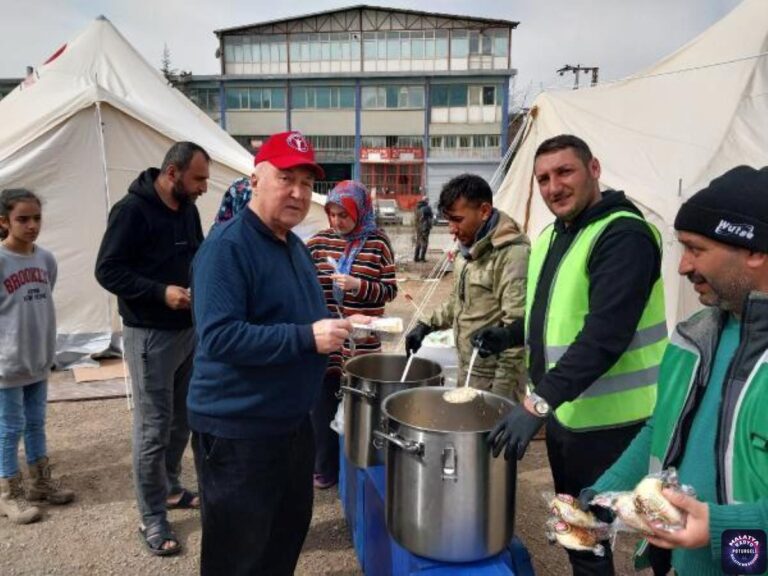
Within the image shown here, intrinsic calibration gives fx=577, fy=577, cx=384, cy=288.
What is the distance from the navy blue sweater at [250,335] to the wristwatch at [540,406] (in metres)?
0.66

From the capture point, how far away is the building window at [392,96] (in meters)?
36.8

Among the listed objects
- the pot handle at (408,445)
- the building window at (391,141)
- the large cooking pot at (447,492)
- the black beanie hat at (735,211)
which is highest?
the building window at (391,141)

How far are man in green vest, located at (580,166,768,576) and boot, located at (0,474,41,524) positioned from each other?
3188 mm

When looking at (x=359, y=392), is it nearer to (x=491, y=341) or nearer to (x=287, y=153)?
(x=491, y=341)

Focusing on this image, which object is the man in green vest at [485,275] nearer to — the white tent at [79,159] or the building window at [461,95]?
the white tent at [79,159]

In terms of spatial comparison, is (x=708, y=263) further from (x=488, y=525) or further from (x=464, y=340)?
(x=464, y=340)

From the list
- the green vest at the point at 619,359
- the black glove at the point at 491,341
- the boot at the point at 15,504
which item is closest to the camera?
the green vest at the point at 619,359

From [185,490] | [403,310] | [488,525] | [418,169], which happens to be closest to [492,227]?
[488,525]

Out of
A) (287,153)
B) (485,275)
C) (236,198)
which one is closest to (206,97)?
(236,198)

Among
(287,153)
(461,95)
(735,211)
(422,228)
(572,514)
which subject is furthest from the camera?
(461,95)

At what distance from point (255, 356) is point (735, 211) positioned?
1237 mm

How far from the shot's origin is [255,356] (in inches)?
65.5

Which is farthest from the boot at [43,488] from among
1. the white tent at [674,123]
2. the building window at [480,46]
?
the building window at [480,46]

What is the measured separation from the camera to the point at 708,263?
3.92 feet
